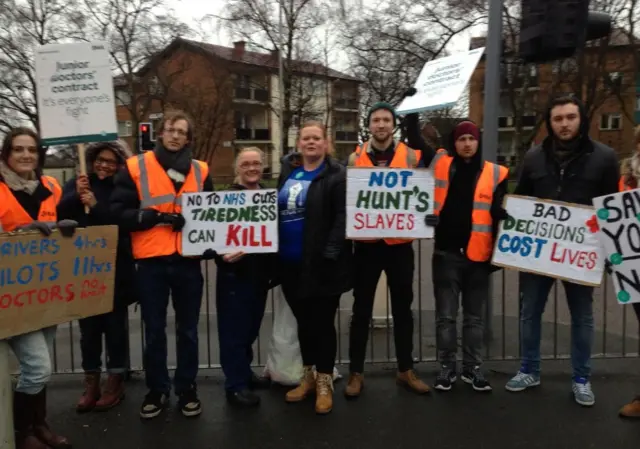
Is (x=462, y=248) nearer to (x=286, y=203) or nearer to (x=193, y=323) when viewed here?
(x=286, y=203)

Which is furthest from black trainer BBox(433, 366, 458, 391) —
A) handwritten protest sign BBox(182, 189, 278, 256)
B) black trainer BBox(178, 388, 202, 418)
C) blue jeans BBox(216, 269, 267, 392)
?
black trainer BBox(178, 388, 202, 418)

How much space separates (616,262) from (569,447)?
127 centimetres

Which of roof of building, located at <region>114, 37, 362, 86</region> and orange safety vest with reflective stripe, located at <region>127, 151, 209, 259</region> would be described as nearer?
orange safety vest with reflective stripe, located at <region>127, 151, 209, 259</region>

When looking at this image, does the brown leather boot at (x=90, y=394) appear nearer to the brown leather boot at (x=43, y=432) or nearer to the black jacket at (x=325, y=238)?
the brown leather boot at (x=43, y=432)

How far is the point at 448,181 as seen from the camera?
4156 millimetres

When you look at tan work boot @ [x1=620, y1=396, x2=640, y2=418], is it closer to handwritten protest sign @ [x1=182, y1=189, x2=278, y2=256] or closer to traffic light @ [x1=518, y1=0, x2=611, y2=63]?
handwritten protest sign @ [x1=182, y1=189, x2=278, y2=256]

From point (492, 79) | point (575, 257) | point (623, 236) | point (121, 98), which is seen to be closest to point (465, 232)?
point (575, 257)

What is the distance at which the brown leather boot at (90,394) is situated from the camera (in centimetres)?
403

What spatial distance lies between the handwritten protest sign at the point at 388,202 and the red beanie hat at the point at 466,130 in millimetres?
390

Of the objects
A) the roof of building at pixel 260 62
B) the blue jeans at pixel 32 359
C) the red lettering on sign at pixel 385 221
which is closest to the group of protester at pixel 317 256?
the red lettering on sign at pixel 385 221

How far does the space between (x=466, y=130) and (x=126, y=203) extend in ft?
8.12

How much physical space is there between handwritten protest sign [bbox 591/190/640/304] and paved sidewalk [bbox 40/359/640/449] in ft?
3.02

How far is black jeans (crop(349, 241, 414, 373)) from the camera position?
4.09 m

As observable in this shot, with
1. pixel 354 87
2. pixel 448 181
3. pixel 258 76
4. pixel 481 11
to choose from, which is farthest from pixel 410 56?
pixel 448 181
